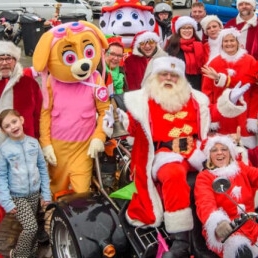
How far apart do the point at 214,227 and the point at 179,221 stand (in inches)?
12.2

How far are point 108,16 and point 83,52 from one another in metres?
2.81

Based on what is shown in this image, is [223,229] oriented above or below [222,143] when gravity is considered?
below

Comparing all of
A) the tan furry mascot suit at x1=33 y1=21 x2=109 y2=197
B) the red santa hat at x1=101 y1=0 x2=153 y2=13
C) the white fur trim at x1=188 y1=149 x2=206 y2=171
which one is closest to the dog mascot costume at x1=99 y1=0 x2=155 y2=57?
the red santa hat at x1=101 y1=0 x2=153 y2=13

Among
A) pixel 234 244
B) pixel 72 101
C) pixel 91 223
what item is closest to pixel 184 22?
pixel 72 101

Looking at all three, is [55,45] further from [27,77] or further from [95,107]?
[95,107]

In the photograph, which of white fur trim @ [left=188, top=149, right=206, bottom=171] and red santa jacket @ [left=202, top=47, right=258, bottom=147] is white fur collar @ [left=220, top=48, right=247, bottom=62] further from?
white fur trim @ [left=188, top=149, right=206, bottom=171]

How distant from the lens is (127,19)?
669cm

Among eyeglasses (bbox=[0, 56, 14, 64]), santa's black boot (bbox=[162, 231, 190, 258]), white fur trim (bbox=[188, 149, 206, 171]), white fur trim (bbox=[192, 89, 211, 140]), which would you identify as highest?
eyeglasses (bbox=[0, 56, 14, 64])

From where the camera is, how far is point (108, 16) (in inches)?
273

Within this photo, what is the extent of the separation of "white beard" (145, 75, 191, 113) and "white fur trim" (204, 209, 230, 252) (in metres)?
1.05

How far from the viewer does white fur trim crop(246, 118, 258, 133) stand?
15.7ft

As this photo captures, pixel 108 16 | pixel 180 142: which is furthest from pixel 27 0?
pixel 180 142

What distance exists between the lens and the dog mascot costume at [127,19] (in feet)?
21.9

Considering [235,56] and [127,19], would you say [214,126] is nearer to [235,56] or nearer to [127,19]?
[235,56]
